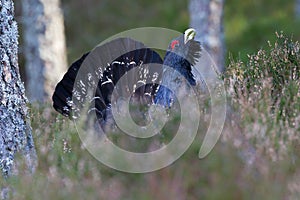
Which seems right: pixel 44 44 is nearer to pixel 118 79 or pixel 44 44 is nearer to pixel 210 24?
pixel 210 24

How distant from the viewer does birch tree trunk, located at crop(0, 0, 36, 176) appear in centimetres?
504

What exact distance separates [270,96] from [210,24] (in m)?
6.24

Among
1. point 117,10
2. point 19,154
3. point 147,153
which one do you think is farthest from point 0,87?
point 117,10

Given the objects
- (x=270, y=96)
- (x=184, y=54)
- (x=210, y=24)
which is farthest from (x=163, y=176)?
(x=210, y=24)

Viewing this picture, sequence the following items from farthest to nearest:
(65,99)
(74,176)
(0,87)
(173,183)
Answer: (65,99)
(0,87)
(74,176)
(173,183)

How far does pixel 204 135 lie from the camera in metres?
4.20

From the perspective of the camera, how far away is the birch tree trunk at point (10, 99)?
504 cm

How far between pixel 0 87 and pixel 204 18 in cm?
620

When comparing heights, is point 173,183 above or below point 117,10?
below

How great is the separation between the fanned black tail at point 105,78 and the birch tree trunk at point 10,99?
87cm

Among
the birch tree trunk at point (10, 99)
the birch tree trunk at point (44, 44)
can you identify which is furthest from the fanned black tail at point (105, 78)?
the birch tree trunk at point (44, 44)

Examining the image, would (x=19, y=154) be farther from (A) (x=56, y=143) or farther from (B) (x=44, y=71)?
(B) (x=44, y=71)

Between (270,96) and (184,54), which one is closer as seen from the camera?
(270,96)

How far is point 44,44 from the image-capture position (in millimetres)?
11336
